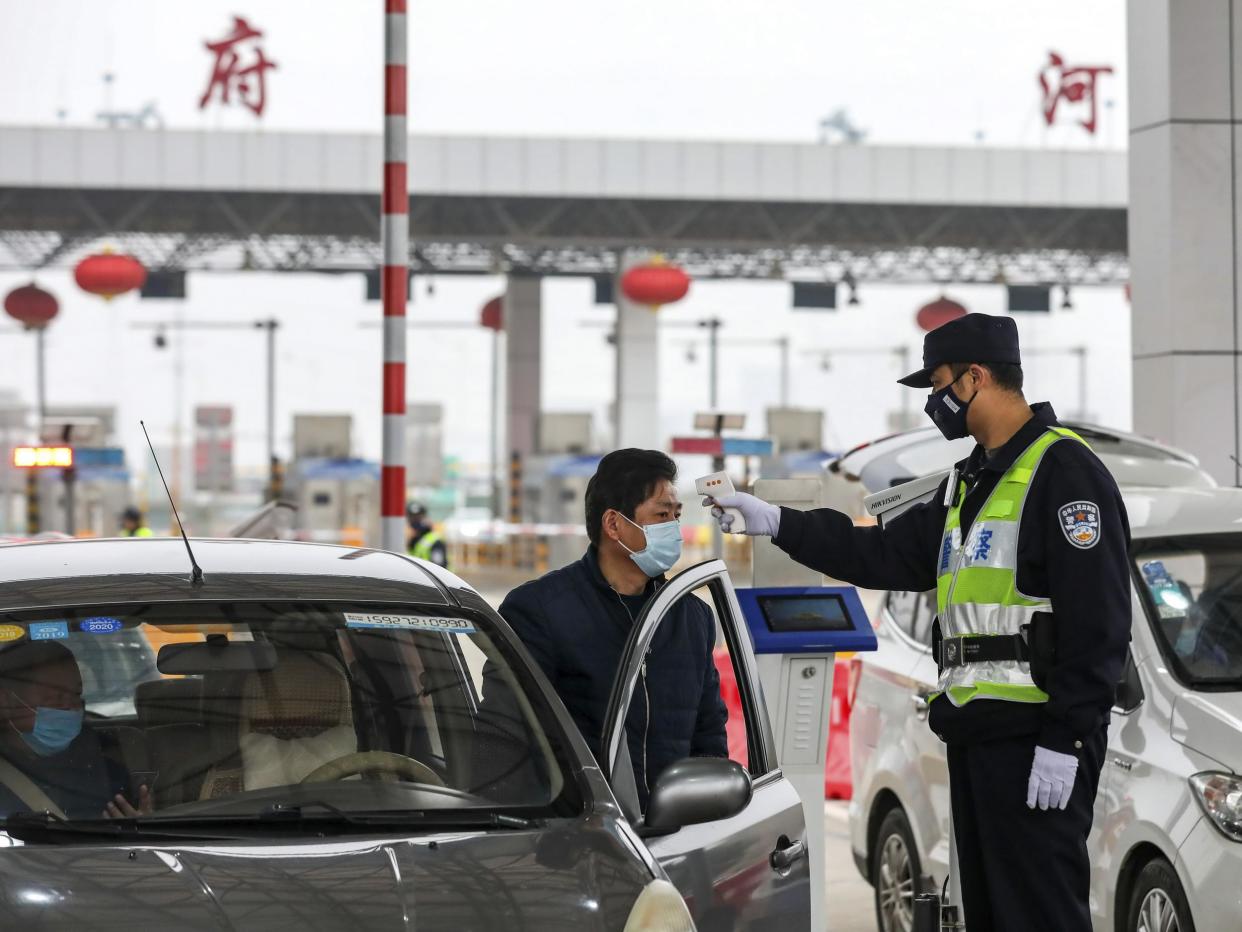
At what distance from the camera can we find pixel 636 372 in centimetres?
3356

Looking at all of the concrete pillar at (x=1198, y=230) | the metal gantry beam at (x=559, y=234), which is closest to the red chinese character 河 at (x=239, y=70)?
the metal gantry beam at (x=559, y=234)

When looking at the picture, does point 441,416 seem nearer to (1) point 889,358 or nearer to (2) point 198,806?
(1) point 889,358

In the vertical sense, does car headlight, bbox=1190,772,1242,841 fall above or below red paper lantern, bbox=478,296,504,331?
below

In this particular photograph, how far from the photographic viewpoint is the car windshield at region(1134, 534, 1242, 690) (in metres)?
5.57

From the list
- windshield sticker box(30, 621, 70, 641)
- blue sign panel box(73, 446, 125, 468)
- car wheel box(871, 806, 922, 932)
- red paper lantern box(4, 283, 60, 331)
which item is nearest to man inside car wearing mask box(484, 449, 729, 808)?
windshield sticker box(30, 621, 70, 641)

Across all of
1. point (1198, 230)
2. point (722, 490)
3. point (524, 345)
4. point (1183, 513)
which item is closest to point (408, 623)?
point (722, 490)

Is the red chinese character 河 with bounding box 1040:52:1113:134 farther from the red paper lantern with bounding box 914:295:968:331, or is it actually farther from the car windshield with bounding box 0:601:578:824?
the car windshield with bounding box 0:601:578:824

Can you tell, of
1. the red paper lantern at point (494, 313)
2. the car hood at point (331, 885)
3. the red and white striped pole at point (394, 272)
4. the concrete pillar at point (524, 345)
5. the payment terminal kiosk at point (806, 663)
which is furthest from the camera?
the concrete pillar at point (524, 345)

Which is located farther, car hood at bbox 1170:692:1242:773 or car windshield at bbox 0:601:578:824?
car hood at bbox 1170:692:1242:773

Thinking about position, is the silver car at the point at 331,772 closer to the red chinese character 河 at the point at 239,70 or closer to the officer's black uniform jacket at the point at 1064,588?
the officer's black uniform jacket at the point at 1064,588

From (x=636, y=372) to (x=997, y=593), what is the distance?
95.3ft

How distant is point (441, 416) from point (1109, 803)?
37.1 meters

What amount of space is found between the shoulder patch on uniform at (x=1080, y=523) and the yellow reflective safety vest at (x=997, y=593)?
129mm

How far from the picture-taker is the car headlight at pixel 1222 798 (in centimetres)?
493
